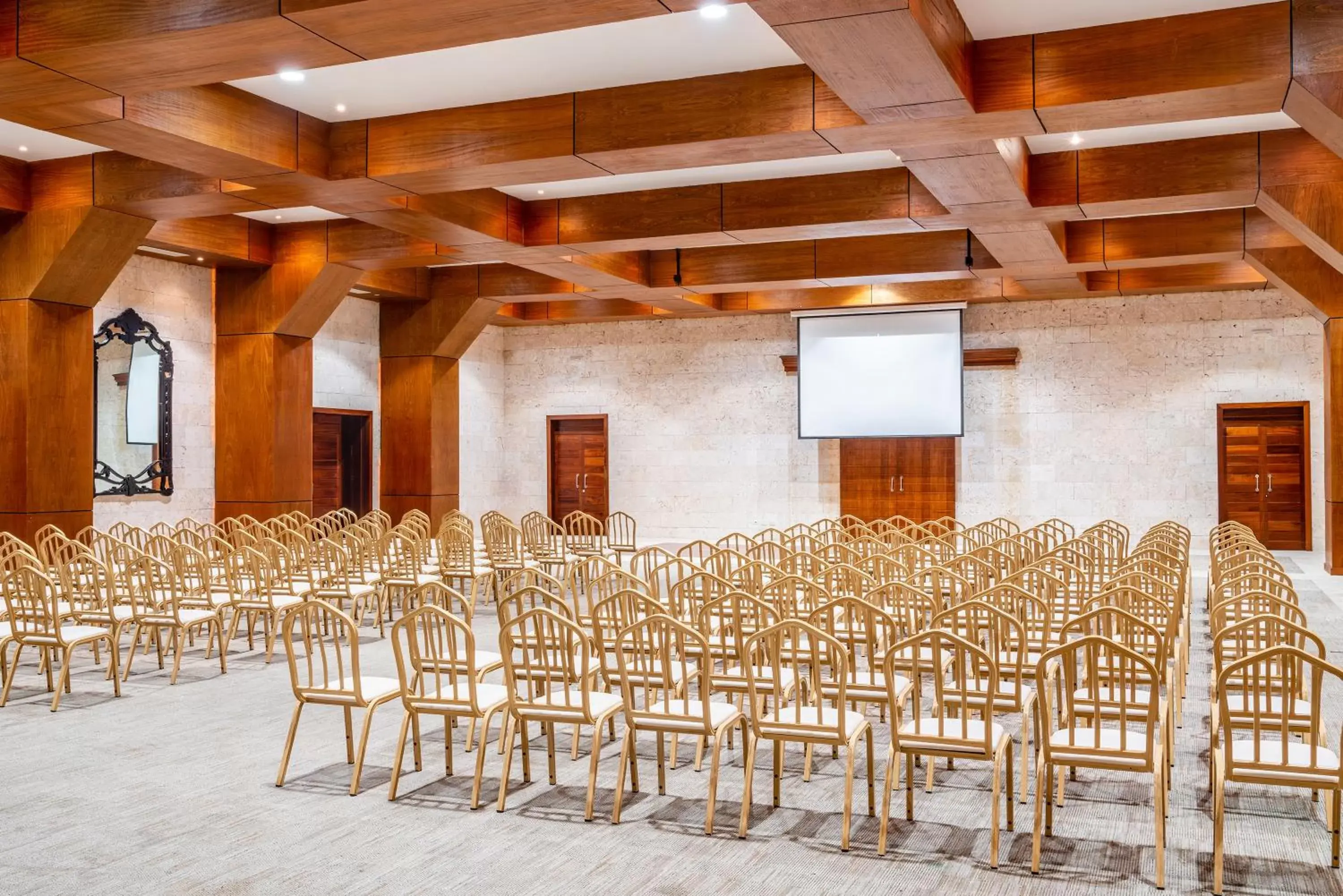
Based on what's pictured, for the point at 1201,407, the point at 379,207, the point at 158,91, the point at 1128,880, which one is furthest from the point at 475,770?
the point at 1201,407

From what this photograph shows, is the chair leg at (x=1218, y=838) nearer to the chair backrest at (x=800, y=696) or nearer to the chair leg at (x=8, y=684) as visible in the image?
the chair backrest at (x=800, y=696)

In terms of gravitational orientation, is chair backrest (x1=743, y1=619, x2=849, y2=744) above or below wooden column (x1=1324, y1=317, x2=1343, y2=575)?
below

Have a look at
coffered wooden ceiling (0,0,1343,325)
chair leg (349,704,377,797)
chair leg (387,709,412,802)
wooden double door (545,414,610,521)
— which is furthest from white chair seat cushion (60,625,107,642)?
wooden double door (545,414,610,521)

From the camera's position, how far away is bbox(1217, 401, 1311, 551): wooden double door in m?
15.4

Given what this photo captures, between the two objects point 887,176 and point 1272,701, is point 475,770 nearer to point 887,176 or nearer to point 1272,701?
point 1272,701

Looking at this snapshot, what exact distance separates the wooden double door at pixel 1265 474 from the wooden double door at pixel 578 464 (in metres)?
9.27

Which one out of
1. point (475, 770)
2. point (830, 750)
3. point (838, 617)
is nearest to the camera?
point (475, 770)

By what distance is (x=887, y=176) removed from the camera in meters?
9.95

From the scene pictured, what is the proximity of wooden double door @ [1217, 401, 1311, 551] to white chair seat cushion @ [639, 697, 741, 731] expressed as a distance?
13.0m

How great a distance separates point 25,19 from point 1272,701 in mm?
6780

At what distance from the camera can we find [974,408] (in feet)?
54.9

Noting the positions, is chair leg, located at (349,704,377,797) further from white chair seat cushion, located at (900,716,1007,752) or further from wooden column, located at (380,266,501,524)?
wooden column, located at (380,266,501,524)

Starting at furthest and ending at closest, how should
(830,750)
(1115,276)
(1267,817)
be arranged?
(1115,276)
(830,750)
(1267,817)

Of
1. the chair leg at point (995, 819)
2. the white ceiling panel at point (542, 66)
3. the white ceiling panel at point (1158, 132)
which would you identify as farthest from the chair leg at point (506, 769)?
the white ceiling panel at point (1158, 132)
